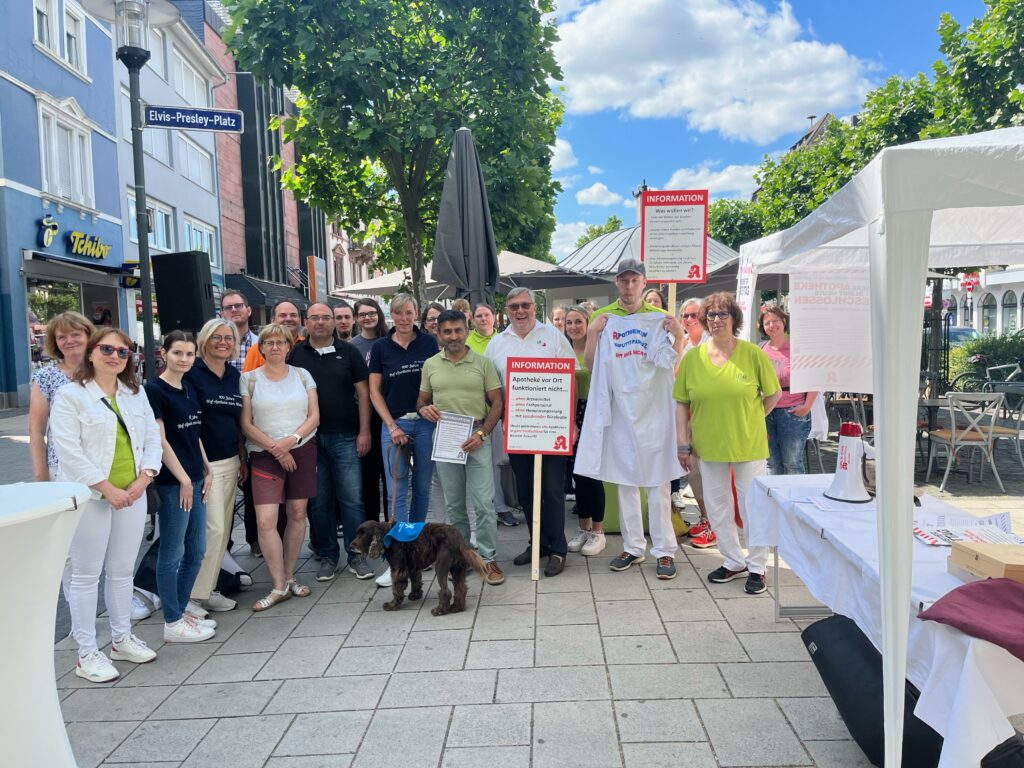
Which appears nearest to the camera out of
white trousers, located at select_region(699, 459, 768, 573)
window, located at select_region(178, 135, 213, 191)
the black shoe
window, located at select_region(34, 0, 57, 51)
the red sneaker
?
white trousers, located at select_region(699, 459, 768, 573)

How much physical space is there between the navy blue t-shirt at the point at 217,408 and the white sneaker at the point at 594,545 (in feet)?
8.63

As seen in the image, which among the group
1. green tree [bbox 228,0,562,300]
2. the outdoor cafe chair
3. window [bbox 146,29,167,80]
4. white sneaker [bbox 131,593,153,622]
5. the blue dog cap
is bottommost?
white sneaker [bbox 131,593,153,622]

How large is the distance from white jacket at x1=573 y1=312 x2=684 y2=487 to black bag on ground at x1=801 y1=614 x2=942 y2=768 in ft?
6.16

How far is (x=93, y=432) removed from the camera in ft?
11.3

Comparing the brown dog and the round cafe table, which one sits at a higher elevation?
the round cafe table

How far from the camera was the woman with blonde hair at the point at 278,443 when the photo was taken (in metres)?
4.46

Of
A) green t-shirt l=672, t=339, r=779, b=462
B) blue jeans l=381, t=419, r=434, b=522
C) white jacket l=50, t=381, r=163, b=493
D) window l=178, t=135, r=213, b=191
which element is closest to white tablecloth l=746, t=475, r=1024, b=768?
green t-shirt l=672, t=339, r=779, b=462

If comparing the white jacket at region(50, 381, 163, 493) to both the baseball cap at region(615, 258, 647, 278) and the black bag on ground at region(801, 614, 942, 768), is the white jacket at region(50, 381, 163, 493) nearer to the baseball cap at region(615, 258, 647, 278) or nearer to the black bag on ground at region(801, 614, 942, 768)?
the baseball cap at region(615, 258, 647, 278)

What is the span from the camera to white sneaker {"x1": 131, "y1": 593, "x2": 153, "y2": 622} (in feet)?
14.6

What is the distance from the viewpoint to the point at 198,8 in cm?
2686

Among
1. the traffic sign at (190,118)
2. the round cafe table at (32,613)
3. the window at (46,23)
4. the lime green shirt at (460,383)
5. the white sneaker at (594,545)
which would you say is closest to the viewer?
the round cafe table at (32,613)

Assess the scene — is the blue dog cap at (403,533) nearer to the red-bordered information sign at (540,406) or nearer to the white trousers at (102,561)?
the red-bordered information sign at (540,406)

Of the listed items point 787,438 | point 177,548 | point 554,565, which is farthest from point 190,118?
point 787,438

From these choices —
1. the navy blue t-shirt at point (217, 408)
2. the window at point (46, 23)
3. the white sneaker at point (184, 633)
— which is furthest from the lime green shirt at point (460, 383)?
the window at point (46, 23)
